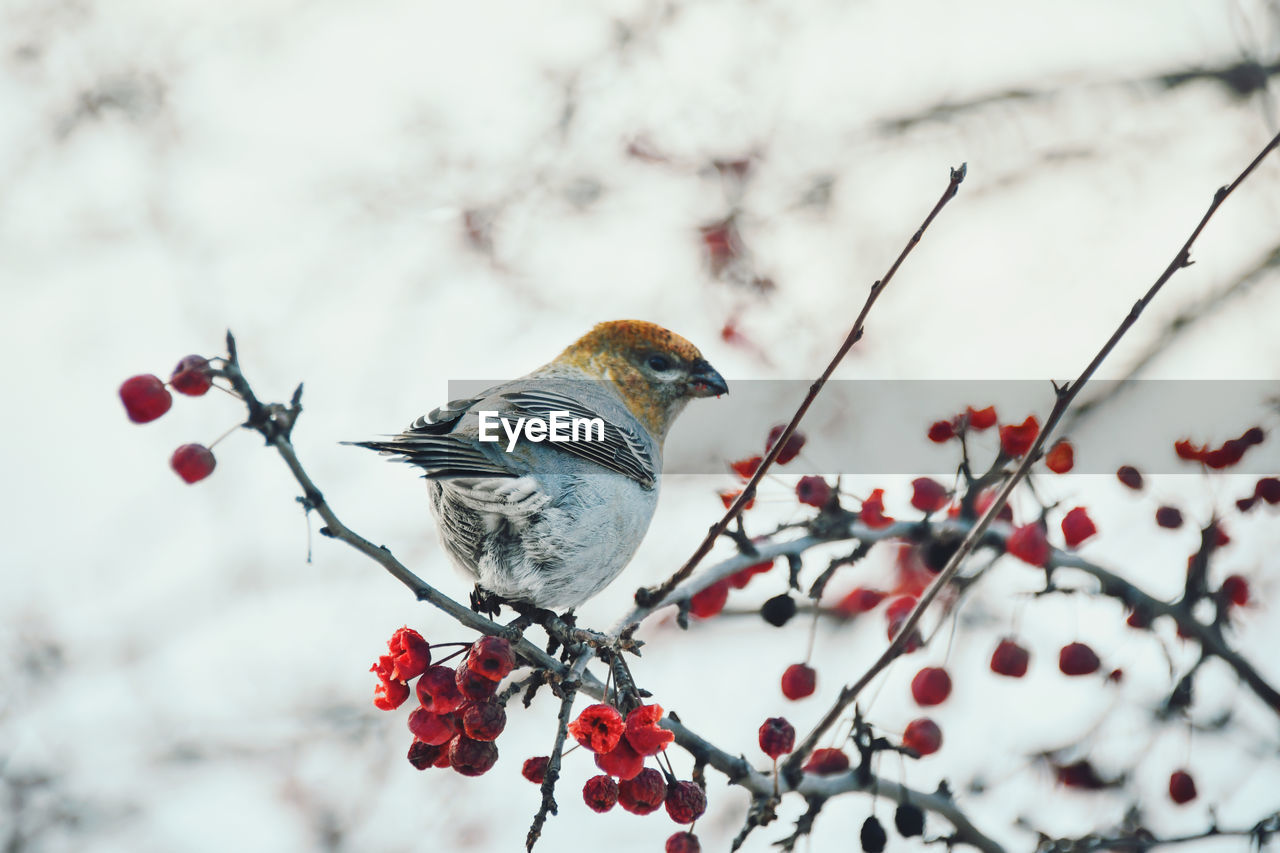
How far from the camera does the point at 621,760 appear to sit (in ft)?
7.45

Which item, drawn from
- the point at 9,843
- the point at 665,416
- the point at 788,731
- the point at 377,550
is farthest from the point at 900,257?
the point at 9,843

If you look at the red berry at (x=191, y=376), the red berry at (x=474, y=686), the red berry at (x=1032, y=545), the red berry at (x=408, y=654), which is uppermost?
the red berry at (x=1032, y=545)

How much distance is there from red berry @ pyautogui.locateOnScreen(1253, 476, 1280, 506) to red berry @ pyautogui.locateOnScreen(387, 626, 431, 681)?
247 cm

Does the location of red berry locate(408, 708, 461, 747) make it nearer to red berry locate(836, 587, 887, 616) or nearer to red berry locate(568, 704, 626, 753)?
red berry locate(568, 704, 626, 753)

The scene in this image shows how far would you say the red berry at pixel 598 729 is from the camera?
2248mm

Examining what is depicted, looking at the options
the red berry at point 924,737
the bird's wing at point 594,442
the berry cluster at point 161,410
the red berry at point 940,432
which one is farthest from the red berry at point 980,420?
the berry cluster at point 161,410

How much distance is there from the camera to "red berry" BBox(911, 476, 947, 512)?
3213 mm

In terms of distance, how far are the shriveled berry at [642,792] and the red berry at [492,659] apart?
41 cm

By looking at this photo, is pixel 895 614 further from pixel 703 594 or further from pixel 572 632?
pixel 572 632

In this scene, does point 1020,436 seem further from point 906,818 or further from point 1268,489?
point 906,818

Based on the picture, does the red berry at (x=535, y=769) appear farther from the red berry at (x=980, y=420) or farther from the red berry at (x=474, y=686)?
the red berry at (x=980, y=420)

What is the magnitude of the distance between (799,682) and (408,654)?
1.26m

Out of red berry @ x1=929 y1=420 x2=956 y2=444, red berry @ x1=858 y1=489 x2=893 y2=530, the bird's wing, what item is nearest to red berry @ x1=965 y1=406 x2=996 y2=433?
red berry @ x1=929 y1=420 x2=956 y2=444

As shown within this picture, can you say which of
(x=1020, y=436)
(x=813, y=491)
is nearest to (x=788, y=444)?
(x=813, y=491)
